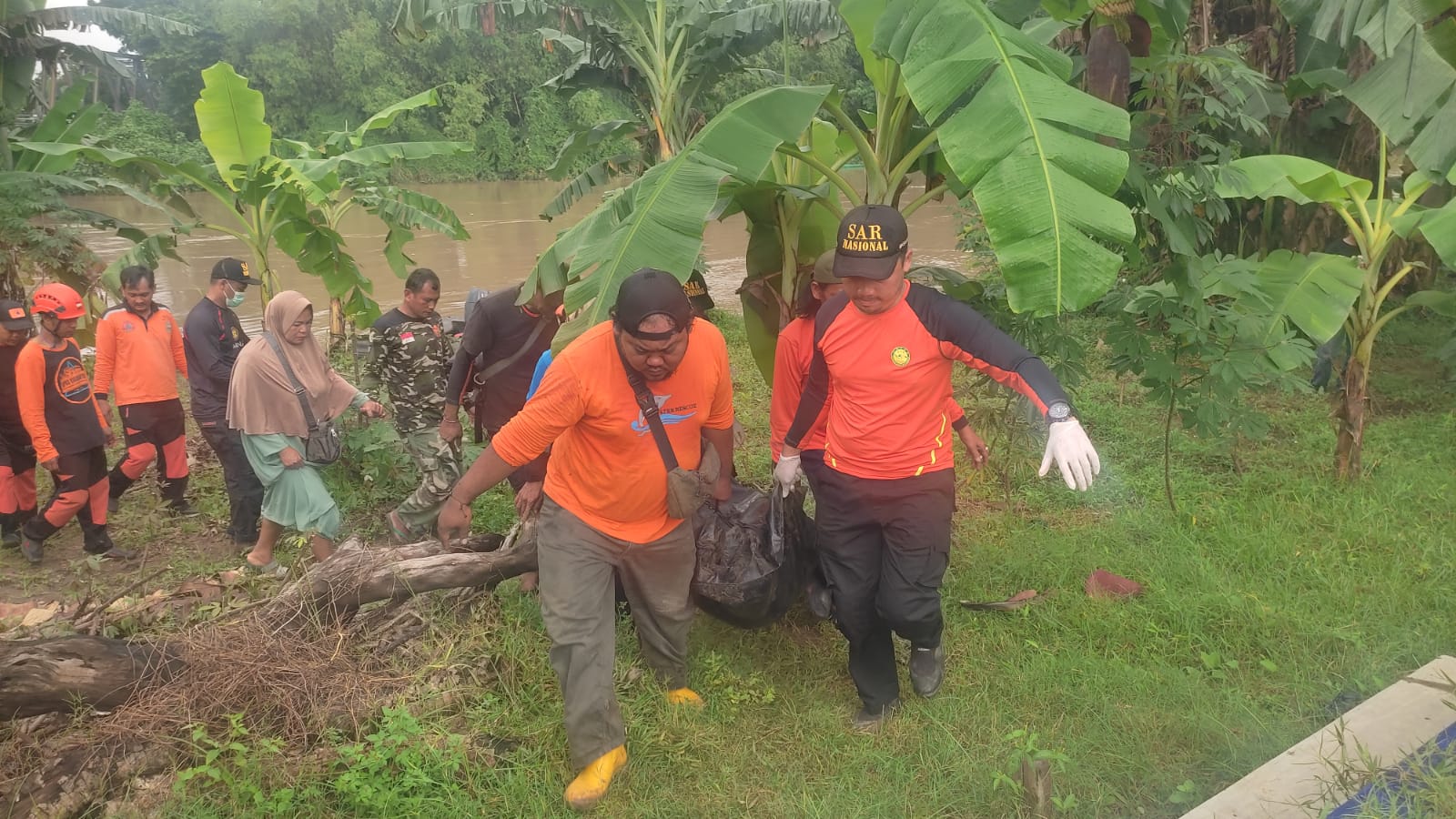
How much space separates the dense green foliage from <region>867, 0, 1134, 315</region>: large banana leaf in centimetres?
2955

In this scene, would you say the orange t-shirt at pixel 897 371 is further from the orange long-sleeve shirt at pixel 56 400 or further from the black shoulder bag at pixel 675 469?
the orange long-sleeve shirt at pixel 56 400

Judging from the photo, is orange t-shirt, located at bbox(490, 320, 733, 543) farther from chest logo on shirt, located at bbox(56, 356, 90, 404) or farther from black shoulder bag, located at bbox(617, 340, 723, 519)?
chest logo on shirt, located at bbox(56, 356, 90, 404)

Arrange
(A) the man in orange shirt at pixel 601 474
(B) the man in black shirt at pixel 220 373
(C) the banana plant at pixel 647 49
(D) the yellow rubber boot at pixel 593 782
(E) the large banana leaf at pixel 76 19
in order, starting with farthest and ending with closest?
(E) the large banana leaf at pixel 76 19 → (C) the banana plant at pixel 647 49 → (B) the man in black shirt at pixel 220 373 → (D) the yellow rubber boot at pixel 593 782 → (A) the man in orange shirt at pixel 601 474

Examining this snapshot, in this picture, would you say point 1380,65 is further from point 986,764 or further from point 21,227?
point 21,227

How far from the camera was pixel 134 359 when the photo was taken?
5.45 metres

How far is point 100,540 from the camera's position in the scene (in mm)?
5477

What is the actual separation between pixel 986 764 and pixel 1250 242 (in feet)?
24.5

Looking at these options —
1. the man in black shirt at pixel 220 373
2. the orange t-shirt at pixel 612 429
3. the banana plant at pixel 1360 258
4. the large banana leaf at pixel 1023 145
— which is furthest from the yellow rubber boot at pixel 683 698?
the banana plant at pixel 1360 258

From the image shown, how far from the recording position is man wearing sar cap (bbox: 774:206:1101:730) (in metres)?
3.03

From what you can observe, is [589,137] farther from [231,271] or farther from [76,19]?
[76,19]

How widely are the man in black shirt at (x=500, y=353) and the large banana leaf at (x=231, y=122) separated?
3.69 meters

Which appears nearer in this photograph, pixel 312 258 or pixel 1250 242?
pixel 312 258

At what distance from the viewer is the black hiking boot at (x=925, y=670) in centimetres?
354

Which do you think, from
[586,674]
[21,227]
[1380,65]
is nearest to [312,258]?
[21,227]
